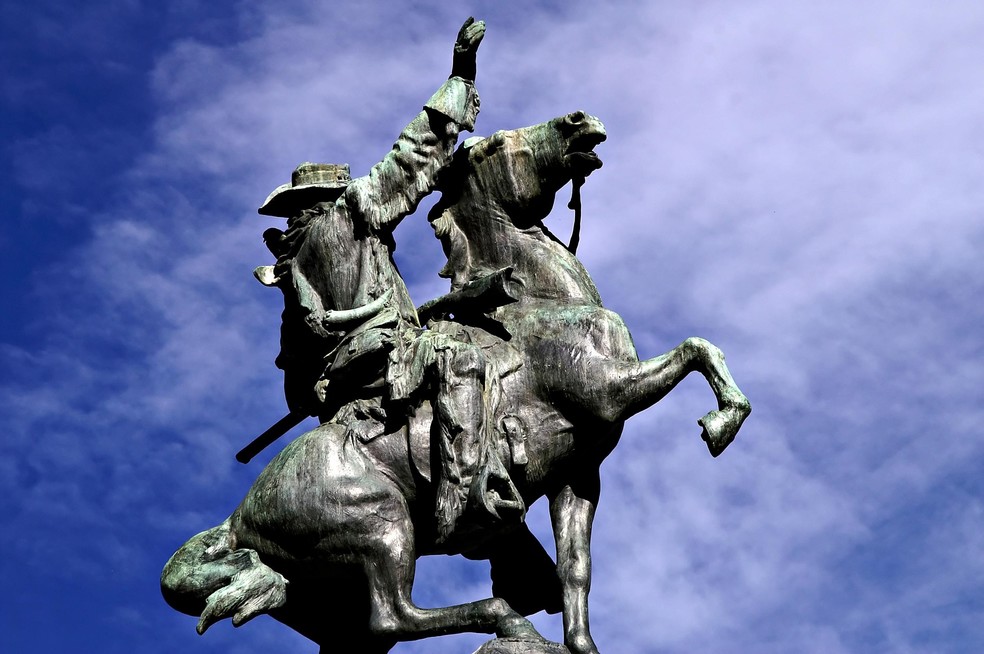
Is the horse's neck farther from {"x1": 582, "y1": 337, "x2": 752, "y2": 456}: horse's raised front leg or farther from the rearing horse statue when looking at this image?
{"x1": 582, "y1": 337, "x2": 752, "y2": 456}: horse's raised front leg

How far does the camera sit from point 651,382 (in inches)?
482

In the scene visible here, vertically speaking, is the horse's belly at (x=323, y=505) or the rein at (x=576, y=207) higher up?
the rein at (x=576, y=207)

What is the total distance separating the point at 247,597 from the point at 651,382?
283 cm

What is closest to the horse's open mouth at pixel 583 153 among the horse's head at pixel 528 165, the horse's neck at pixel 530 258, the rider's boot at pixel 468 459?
the horse's head at pixel 528 165

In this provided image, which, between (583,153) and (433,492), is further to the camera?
(583,153)

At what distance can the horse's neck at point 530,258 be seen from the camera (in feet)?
42.3

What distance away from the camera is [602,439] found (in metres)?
12.4

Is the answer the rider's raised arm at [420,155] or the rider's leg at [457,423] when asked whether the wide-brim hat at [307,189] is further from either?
the rider's leg at [457,423]

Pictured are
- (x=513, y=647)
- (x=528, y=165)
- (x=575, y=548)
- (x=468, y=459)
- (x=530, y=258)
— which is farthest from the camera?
(x=528, y=165)

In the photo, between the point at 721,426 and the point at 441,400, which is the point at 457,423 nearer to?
the point at 441,400

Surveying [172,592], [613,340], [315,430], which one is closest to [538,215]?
[613,340]

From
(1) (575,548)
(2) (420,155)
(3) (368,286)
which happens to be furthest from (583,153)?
(1) (575,548)

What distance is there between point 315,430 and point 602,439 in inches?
71.8

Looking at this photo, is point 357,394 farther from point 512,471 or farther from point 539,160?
point 539,160
